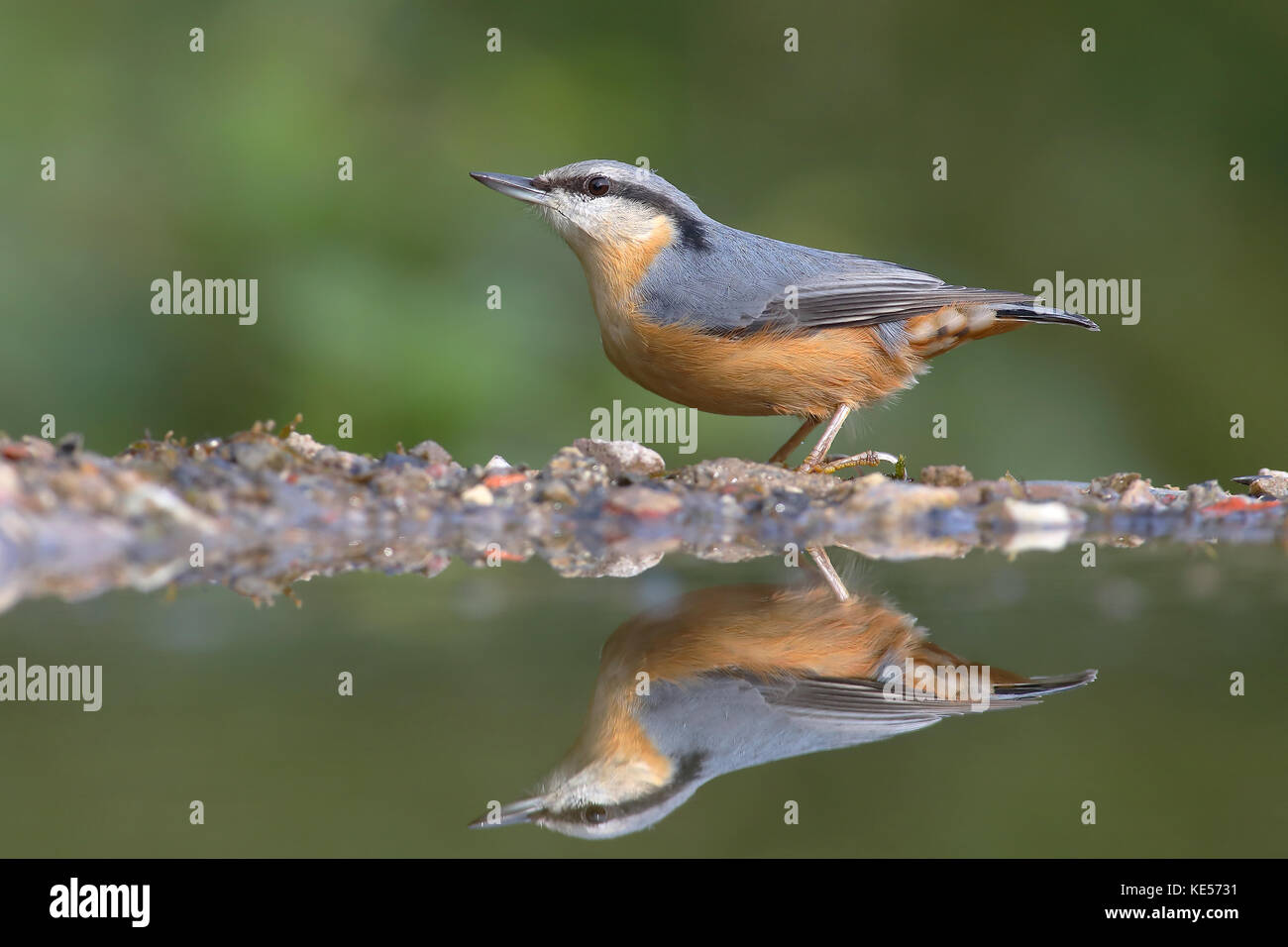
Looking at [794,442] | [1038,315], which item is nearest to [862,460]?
[794,442]

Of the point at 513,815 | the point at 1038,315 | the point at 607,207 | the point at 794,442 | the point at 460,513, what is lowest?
the point at 513,815

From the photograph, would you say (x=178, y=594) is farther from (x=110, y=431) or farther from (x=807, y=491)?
(x=110, y=431)

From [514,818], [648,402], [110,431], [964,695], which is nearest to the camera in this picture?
[514,818]

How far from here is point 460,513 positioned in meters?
3.33

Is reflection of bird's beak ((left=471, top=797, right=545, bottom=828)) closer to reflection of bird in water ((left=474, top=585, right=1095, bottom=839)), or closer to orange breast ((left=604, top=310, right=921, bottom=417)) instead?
reflection of bird in water ((left=474, top=585, right=1095, bottom=839))

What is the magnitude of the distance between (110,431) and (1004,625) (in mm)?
5094

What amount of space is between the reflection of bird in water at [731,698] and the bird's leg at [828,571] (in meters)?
0.17

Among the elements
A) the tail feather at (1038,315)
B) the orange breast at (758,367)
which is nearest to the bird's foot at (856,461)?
the orange breast at (758,367)

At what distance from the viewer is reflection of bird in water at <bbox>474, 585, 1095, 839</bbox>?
62.7 inches

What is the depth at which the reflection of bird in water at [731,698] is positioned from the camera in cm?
159

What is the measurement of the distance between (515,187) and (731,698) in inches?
127

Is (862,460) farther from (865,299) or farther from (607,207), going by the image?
(607,207)

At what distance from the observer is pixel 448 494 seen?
136 inches

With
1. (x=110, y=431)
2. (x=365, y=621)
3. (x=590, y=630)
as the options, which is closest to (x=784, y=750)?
(x=590, y=630)
